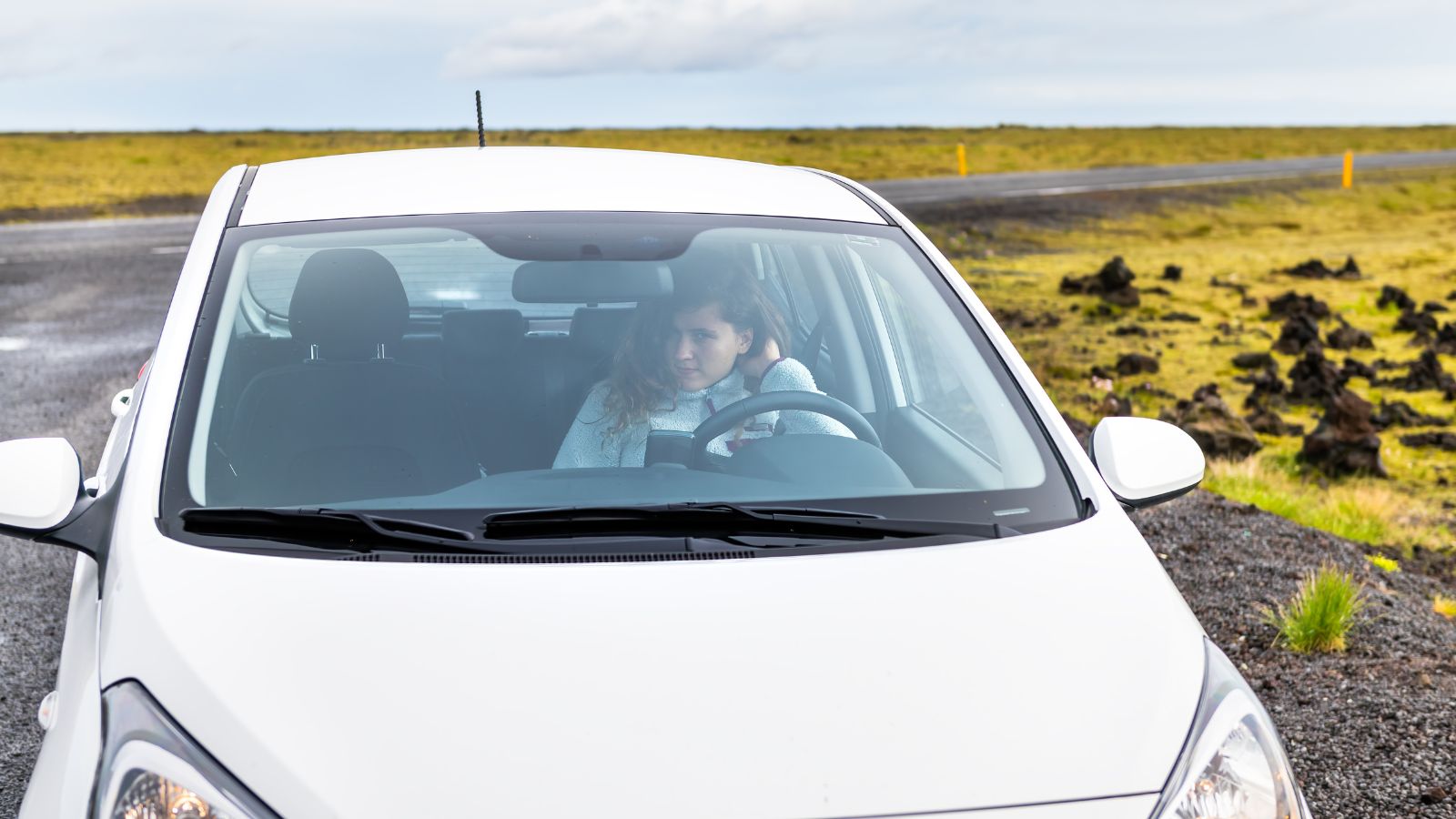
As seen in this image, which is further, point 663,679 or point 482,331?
point 482,331

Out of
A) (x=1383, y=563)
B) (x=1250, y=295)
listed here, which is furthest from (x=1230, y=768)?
(x=1250, y=295)

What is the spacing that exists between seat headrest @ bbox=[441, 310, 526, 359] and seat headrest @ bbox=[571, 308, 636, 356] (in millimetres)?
168

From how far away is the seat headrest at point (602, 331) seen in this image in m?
3.07

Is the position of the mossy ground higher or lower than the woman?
lower

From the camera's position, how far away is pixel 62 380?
33.0ft

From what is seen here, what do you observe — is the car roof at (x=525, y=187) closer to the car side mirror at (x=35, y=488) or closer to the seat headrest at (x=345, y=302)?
the seat headrest at (x=345, y=302)

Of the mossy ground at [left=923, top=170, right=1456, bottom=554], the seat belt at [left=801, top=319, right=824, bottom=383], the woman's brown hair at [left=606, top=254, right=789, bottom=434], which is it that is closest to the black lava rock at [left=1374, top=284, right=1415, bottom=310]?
the mossy ground at [left=923, top=170, right=1456, bottom=554]

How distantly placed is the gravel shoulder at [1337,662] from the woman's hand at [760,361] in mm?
1893

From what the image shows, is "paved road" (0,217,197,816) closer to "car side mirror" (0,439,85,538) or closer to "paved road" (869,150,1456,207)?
"car side mirror" (0,439,85,538)

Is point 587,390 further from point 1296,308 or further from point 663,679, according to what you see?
point 1296,308

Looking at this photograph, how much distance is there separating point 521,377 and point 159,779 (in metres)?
1.33

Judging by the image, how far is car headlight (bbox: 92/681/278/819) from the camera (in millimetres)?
1739

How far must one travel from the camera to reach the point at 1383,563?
20.2 ft

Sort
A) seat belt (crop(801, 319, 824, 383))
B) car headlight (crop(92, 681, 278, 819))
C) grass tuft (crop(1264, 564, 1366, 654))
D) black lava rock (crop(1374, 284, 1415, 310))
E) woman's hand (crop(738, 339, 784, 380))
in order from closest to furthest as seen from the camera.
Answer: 1. car headlight (crop(92, 681, 278, 819))
2. woman's hand (crop(738, 339, 784, 380))
3. seat belt (crop(801, 319, 824, 383))
4. grass tuft (crop(1264, 564, 1366, 654))
5. black lava rock (crop(1374, 284, 1415, 310))
